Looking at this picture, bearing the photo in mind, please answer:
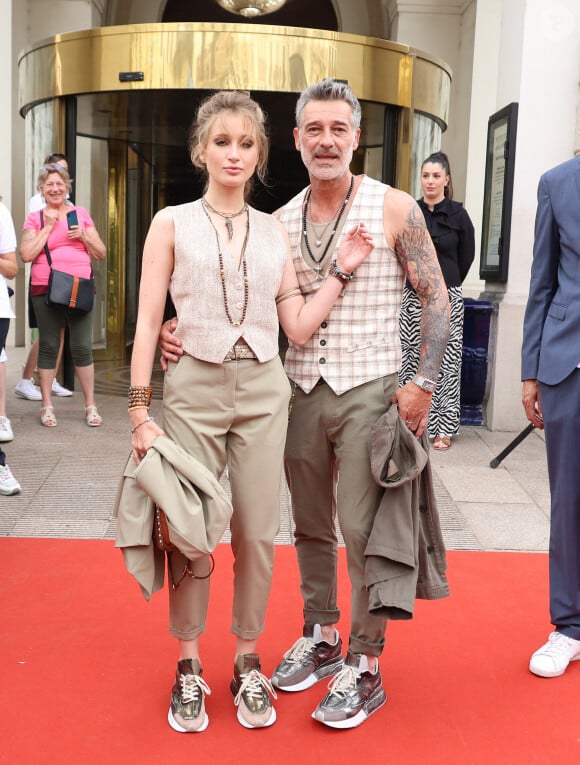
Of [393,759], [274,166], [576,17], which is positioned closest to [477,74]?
[274,166]

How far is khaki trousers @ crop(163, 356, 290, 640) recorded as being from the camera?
2.78 meters

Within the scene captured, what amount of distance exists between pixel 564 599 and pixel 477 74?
9.79 m

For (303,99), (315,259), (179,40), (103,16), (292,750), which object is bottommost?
(292,750)

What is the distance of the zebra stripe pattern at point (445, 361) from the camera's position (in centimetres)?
669

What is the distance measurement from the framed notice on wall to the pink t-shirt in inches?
126

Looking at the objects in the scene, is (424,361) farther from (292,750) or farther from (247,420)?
(292,750)

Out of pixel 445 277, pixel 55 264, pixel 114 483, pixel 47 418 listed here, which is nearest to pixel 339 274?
pixel 114 483

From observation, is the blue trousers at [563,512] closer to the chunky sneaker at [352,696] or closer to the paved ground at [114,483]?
the chunky sneaker at [352,696]

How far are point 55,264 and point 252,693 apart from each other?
4.73 metres

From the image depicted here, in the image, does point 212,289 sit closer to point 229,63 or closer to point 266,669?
point 266,669

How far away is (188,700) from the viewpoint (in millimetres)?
2812

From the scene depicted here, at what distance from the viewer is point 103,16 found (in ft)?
43.0

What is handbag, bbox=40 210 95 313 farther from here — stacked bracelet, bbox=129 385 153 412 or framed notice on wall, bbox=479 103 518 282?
stacked bracelet, bbox=129 385 153 412

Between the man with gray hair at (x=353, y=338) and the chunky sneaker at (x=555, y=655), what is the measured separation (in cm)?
60
